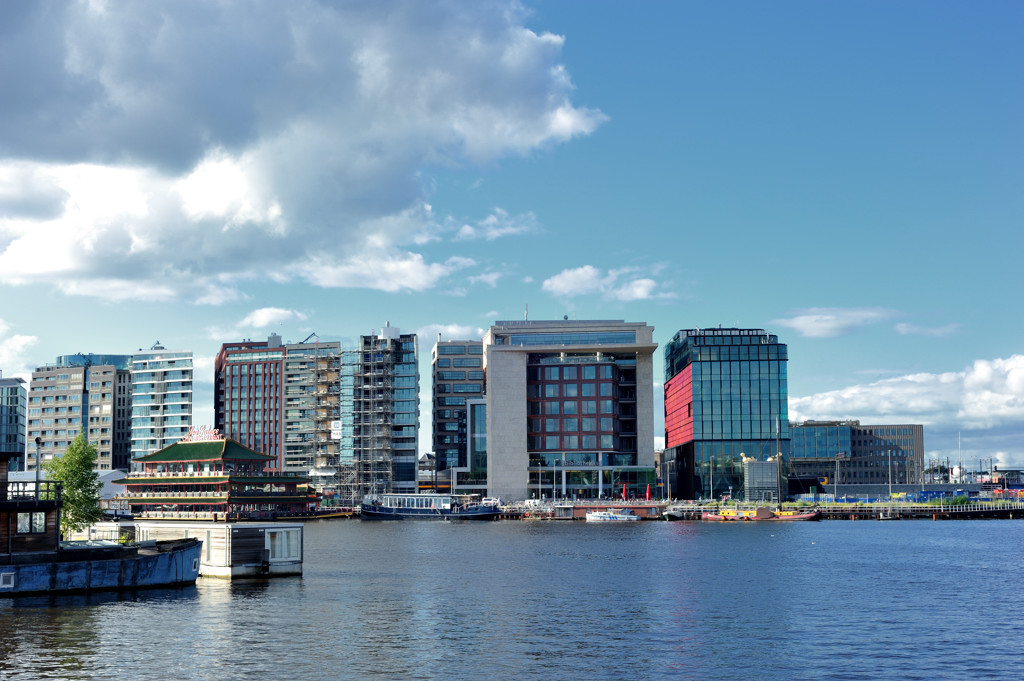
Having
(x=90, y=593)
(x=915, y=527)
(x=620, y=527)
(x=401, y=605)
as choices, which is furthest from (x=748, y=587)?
(x=915, y=527)

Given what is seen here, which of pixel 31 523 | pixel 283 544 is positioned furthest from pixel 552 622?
pixel 31 523

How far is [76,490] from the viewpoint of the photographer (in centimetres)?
11438

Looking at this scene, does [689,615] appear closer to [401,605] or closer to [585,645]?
[585,645]

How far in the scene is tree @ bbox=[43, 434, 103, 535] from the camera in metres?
113

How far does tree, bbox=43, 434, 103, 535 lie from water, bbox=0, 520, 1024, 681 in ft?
85.2

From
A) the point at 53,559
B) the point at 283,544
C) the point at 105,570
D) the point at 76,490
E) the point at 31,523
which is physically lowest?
the point at 105,570

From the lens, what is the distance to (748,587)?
91.4 m

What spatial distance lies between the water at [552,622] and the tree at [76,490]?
1023 inches

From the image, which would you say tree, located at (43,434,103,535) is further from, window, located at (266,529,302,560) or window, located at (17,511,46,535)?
window, located at (17,511,46,535)

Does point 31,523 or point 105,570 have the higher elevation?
point 31,523

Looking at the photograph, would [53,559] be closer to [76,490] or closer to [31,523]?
[31,523]

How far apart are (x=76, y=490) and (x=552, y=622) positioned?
6707cm

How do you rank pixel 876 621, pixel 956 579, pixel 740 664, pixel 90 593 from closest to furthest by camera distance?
pixel 740 664
pixel 876 621
pixel 90 593
pixel 956 579

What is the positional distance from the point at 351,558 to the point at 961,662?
79.2m
